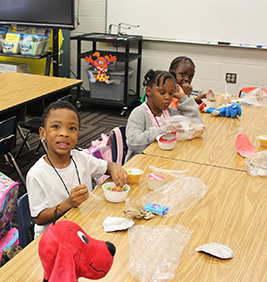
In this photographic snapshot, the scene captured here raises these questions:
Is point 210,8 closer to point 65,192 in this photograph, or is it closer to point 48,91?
point 48,91

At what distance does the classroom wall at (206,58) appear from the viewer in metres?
4.75

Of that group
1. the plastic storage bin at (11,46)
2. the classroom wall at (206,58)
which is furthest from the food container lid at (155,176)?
the plastic storage bin at (11,46)

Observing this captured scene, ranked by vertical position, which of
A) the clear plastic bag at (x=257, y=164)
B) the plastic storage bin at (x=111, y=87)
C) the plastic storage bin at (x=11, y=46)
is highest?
the plastic storage bin at (x=11, y=46)

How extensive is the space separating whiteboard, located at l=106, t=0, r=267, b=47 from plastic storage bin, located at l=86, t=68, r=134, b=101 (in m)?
0.64

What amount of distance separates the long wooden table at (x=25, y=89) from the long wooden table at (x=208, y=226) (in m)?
1.34

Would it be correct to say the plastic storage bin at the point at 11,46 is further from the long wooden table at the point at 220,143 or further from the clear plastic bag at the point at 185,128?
the clear plastic bag at the point at 185,128

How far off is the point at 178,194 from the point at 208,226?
240mm

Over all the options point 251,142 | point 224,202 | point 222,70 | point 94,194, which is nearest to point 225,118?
point 251,142

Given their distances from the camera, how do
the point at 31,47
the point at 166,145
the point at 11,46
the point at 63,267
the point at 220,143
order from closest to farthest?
the point at 63,267, the point at 166,145, the point at 220,143, the point at 31,47, the point at 11,46

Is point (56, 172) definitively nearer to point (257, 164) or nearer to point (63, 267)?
point (63, 267)

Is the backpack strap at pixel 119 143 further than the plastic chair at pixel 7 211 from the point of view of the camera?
Yes

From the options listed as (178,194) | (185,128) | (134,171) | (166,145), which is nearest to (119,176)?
(134,171)

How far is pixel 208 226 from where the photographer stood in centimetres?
133

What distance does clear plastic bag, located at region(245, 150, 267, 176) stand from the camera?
5.89 ft
